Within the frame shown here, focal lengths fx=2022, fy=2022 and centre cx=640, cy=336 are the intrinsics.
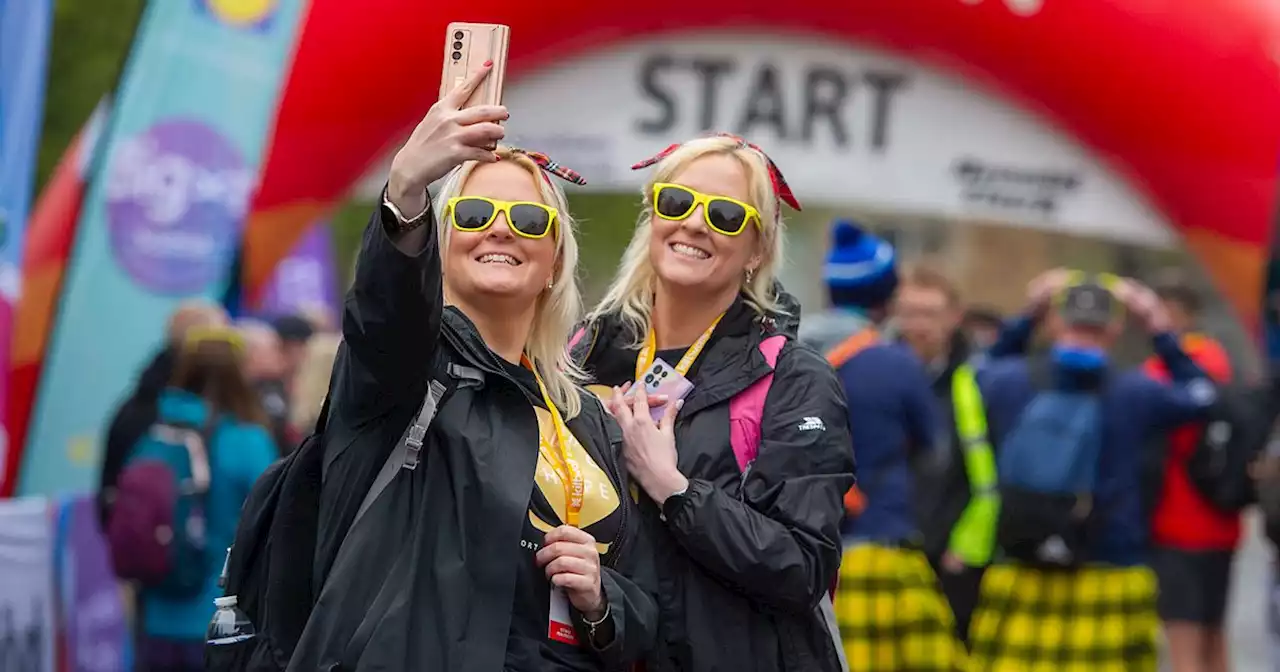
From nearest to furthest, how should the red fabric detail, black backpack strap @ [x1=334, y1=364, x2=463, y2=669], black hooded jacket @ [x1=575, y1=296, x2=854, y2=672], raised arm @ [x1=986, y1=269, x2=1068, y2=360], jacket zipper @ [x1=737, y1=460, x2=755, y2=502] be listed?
black backpack strap @ [x1=334, y1=364, x2=463, y2=669]
black hooded jacket @ [x1=575, y1=296, x2=854, y2=672]
jacket zipper @ [x1=737, y1=460, x2=755, y2=502]
raised arm @ [x1=986, y1=269, x2=1068, y2=360]
the red fabric detail

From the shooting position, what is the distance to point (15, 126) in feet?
22.5

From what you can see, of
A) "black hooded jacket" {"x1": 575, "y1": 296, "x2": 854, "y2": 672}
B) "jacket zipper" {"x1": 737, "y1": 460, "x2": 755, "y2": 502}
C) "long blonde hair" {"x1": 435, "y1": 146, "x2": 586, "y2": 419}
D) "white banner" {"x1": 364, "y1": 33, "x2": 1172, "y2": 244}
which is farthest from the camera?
"white banner" {"x1": 364, "y1": 33, "x2": 1172, "y2": 244}

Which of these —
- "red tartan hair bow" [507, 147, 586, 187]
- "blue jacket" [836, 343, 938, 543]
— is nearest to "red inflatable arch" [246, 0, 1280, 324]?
"blue jacket" [836, 343, 938, 543]

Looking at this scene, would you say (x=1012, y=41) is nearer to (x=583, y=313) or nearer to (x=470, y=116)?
(x=583, y=313)

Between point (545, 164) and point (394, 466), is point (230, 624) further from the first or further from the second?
point (545, 164)

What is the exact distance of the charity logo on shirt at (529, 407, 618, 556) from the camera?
11.5ft

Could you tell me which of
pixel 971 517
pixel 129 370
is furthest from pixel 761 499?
pixel 129 370

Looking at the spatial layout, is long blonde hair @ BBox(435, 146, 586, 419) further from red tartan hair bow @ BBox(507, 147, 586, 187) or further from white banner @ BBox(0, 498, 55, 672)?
white banner @ BBox(0, 498, 55, 672)

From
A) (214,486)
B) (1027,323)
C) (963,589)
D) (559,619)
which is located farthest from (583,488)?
(963,589)

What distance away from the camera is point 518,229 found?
A: 11.6 feet

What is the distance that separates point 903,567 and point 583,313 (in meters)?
2.90

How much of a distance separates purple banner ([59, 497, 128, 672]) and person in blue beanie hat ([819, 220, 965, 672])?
3174 millimetres

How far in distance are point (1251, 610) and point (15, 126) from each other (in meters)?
10.9

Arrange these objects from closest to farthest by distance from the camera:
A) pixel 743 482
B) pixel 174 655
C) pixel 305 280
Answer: pixel 743 482 < pixel 174 655 < pixel 305 280
